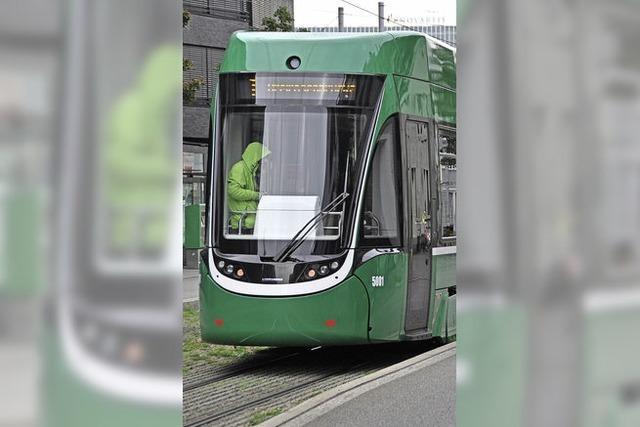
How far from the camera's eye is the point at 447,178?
13.7m

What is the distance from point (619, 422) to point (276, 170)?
7.82m

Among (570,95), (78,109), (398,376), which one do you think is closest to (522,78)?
(570,95)

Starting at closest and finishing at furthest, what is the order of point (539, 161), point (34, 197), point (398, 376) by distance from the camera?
point (34, 197) < point (539, 161) < point (398, 376)

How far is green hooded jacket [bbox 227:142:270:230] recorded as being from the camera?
11.8 m

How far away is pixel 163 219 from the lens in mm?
4023

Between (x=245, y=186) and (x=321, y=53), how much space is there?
160cm

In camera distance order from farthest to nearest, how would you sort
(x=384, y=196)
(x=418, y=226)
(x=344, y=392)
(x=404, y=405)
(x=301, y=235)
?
(x=418, y=226), (x=384, y=196), (x=301, y=235), (x=344, y=392), (x=404, y=405)

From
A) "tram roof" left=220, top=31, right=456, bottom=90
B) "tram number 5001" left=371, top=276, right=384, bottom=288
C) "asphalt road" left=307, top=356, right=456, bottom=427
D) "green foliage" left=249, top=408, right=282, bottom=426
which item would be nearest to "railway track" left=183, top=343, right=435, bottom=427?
"green foliage" left=249, top=408, right=282, bottom=426

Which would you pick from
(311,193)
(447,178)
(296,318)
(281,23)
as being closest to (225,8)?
(281,23)

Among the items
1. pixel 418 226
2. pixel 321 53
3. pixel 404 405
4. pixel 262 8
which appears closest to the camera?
pixel 404 405

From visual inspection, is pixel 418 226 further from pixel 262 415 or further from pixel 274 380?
pixel 262 415

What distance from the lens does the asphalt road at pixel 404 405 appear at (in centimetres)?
886

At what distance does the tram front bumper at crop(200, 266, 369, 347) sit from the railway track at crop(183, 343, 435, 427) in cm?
46

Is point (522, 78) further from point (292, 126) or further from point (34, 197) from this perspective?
point (292, 126)
